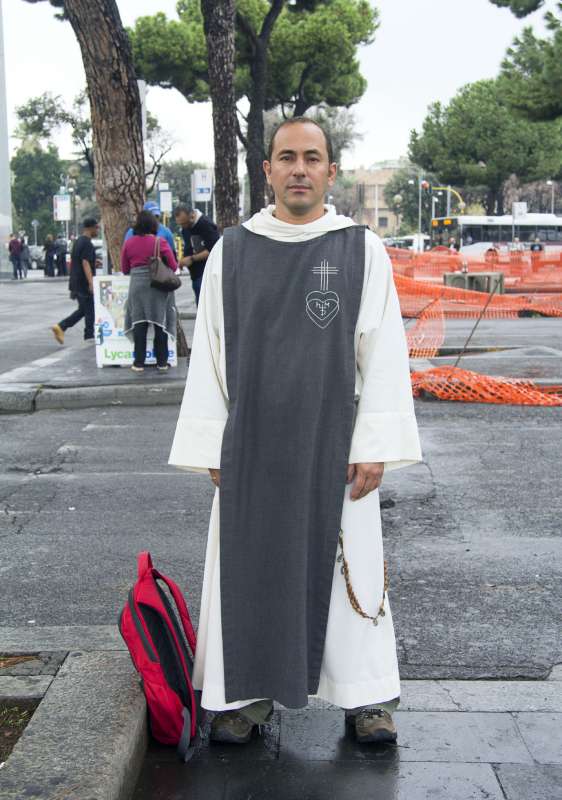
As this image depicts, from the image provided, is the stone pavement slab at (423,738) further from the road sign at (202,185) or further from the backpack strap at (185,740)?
the road sign at (202,185)

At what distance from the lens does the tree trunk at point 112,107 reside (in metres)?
11.2

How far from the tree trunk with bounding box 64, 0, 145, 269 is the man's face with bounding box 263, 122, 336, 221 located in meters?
8.84

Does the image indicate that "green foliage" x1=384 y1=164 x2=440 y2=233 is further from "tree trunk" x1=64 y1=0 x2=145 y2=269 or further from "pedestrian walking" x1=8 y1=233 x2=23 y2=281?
"tree trunk" x1=64 y1=0 x2=145 y2=269

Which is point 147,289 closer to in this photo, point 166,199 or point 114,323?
point 114,323

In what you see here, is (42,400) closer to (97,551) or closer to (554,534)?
(97,551)

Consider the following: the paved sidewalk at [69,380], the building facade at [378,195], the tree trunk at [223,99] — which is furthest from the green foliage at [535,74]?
the building facade at [378,195]

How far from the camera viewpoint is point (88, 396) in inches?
402

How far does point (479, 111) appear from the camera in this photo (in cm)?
6856

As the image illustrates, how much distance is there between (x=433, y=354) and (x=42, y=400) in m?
5.61

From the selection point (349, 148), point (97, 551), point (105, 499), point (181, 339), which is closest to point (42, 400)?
point (181, 339)

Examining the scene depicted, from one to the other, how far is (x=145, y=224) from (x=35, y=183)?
84.4 m

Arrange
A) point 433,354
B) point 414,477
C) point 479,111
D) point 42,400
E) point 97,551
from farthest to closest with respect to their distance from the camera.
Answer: point 479,111
point 433,354
point 42,400
point 414,477
point 97,551

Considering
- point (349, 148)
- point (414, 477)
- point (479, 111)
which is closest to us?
point (414, 477)

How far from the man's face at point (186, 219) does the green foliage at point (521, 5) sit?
40.5ft
